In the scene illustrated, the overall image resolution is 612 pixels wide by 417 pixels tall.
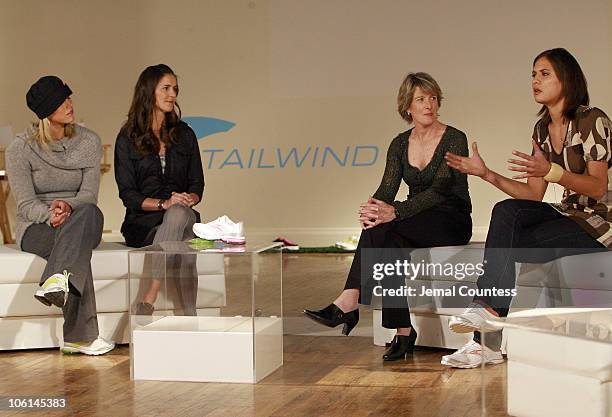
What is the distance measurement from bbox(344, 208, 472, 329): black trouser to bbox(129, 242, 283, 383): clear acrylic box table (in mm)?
493

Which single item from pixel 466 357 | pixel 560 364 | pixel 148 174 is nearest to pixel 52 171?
pixel 148 174

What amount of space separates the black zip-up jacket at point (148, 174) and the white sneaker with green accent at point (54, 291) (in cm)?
69

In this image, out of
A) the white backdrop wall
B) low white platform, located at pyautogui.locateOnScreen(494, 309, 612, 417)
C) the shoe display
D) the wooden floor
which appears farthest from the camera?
the shoe display

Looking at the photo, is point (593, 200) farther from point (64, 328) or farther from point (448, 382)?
point (64, 328)

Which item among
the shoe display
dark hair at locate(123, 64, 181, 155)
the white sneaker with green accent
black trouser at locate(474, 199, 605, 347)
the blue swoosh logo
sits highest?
the blue swoosh logo

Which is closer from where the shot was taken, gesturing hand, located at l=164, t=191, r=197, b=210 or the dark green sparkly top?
the dark green sparkly top

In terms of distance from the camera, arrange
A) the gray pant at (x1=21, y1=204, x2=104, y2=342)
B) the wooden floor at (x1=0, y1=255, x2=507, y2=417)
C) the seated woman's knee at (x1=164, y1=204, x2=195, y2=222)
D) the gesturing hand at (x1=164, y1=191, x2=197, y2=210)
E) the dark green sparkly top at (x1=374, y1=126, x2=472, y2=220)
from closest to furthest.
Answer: the wooden floor at (x1=0, y1=255, x2=507, y2=417) → the gray pant at (x1=21, y1=204, x2=104, y2=342) → the dark green sparkly top at (x1=374, y1=126, x2=472, y2=220) → the seated woman's knee at (x1=164, y1=204, x2=195, y2=222) → the gesturing hand at (x1=164, y1=191, x2=197, y2=210)

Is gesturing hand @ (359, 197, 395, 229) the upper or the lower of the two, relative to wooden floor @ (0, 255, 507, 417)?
upper

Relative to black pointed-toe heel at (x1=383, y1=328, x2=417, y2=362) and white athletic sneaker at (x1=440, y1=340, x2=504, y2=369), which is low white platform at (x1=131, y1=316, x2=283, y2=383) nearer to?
black pointed-toe heel at (x1=383, y1=328, x2=417, y2=362)

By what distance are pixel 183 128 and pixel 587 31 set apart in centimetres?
428

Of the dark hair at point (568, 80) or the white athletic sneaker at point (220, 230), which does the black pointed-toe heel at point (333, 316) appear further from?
the dark hair at point (568, 80)

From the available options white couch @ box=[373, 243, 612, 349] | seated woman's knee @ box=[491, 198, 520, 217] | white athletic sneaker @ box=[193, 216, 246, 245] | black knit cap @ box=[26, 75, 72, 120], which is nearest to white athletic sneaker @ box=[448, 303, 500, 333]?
white couch @ box=[373, 243, 612, 349]

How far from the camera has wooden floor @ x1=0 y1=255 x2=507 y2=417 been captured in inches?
120

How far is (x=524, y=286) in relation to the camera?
3650mm
